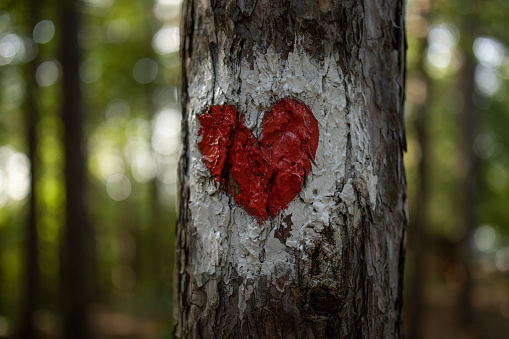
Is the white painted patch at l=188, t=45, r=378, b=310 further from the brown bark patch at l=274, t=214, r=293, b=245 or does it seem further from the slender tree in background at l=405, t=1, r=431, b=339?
the slender tree in background at l=405, t=1, r=431, b=339

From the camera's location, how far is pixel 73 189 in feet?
20.9

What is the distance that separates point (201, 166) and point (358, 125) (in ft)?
1.71

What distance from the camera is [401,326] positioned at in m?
1.39

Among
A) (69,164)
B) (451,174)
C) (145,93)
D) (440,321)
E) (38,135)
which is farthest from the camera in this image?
(451,174)

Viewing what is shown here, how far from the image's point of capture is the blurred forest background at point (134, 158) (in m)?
6.42

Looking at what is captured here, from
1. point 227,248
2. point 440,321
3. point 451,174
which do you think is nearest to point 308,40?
point 227,248

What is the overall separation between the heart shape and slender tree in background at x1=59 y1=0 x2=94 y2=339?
234 inches

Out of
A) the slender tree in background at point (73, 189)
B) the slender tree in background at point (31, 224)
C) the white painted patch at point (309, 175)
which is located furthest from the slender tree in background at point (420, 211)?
the slender tree in background at point (31, 224)

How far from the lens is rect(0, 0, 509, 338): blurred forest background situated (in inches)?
253

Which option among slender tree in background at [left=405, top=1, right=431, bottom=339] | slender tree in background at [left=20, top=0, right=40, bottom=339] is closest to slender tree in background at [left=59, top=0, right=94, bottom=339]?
slender tree in background at [left=20, top=0, right=40, bottom=339]

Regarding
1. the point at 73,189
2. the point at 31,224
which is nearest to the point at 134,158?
the point at 31,224

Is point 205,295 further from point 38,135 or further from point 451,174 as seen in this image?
point 451,174

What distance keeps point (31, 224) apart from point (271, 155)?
9.06 meters

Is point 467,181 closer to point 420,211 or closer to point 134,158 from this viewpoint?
point 420,211
